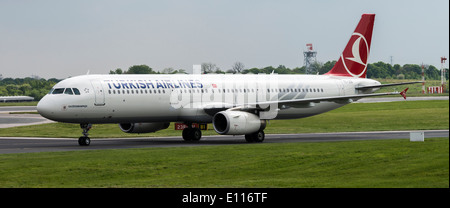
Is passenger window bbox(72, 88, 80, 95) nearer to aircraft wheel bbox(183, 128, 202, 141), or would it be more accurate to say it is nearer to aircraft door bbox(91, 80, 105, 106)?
aircraft door bbox(91, 80, 105, 106)

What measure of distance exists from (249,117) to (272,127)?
16591 millimetres

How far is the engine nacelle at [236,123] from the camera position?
43875 mm

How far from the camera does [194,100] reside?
4738 centimetres

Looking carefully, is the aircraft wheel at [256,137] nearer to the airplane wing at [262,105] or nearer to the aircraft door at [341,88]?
the airplane wing at [262,105]

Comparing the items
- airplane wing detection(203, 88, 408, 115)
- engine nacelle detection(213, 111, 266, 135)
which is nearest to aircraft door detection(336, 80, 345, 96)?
airplane wing detection(203, 88, 408, 115)

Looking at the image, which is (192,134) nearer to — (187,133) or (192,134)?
(192,134)

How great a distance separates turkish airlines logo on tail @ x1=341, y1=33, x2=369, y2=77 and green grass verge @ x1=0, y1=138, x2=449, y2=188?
20.6 metres

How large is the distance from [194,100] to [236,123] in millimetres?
4482

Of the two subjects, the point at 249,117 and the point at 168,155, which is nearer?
the point at 168,155

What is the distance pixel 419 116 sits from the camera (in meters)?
65.9

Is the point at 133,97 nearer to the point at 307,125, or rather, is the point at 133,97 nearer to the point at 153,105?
the point at 153,105

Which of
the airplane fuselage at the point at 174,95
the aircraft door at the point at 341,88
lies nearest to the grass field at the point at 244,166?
the airplane fuselage at the point at 174,95
